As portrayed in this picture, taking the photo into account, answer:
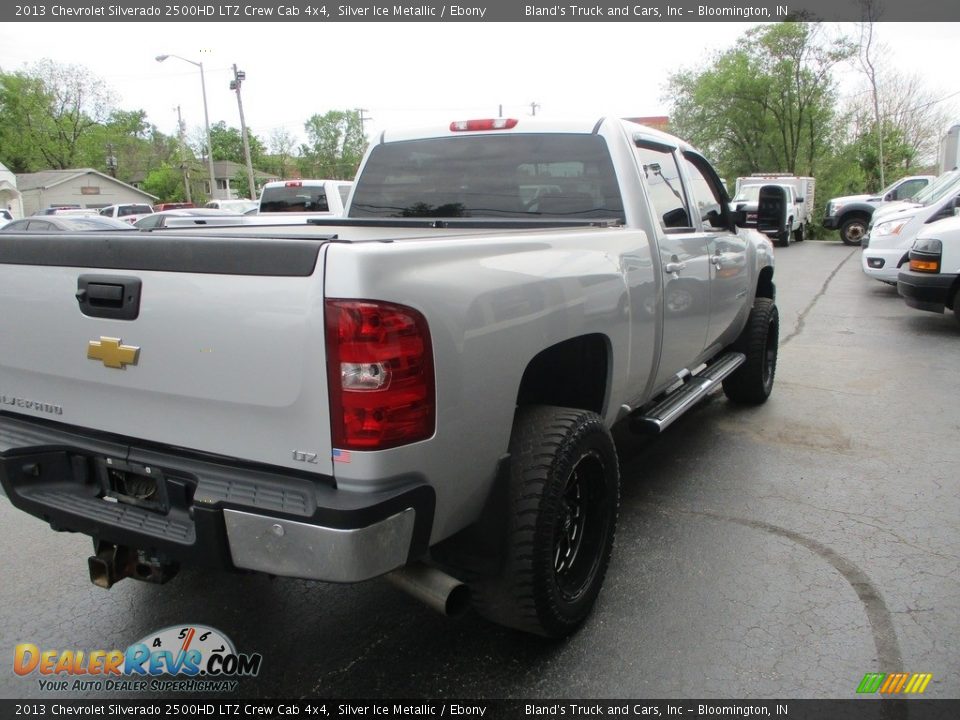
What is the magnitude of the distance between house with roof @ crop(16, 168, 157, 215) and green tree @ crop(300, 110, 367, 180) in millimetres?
27745

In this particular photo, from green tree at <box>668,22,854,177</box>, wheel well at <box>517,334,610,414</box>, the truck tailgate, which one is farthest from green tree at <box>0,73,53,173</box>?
wheel well at <box>517,334,610,414</box>

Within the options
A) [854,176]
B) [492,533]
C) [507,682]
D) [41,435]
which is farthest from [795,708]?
[854,176]

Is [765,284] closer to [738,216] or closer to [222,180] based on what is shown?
[738,216]

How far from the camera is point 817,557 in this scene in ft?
11.3

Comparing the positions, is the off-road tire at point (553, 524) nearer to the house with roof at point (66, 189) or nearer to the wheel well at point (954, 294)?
the wheel well at point (954, 294)

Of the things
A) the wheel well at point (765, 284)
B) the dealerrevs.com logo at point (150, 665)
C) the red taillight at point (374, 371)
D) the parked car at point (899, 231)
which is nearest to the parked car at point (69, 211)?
the parked car at point (899, 231)

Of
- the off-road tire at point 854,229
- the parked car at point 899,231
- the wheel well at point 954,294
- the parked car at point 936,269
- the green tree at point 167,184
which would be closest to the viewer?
the parked car at point 936,269

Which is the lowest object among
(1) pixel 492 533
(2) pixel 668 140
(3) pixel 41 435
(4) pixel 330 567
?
(1) pixel 492 533

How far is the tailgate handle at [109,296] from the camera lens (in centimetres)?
219

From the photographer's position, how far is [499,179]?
3.91 metres

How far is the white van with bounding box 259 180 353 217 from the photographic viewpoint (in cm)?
1397

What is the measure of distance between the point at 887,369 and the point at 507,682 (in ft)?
20.0

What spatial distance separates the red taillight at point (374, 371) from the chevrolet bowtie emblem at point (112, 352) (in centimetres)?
75

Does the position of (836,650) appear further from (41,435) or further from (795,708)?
(41,435)
